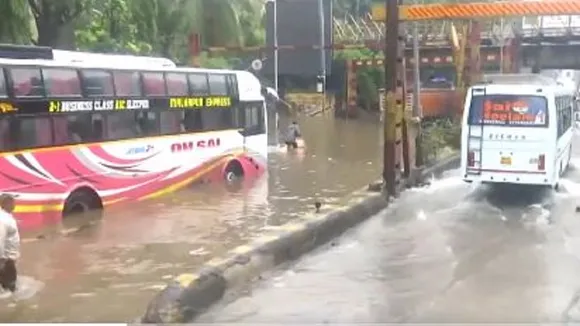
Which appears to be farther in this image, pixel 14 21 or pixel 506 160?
pixel 14 21

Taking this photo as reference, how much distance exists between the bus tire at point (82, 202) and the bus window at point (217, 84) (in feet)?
16.4

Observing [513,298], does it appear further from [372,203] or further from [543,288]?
[372,203]

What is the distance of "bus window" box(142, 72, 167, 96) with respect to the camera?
16.6 metres

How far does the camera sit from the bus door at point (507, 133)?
17.5 m

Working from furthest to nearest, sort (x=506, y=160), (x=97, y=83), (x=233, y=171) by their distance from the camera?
(x=233, y=171)
(x=506, y=160)
(x=97, y=83)

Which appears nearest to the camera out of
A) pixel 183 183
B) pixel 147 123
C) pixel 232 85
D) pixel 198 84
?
pixel 147 123

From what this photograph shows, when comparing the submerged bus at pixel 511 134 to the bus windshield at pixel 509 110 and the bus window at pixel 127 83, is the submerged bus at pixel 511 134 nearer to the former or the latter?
the bus windshield at pixel 509 110

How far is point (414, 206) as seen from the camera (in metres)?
16.9

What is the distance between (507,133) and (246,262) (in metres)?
9.70

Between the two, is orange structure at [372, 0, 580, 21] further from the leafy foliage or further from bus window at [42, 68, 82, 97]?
the leafy foliage

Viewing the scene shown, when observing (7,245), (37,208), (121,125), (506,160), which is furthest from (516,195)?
(7,245)

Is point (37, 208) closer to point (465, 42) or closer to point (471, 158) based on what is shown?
point (471, 158)

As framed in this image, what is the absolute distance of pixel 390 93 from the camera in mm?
17188

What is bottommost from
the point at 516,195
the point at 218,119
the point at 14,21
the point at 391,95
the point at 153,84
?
the point at 516,195
